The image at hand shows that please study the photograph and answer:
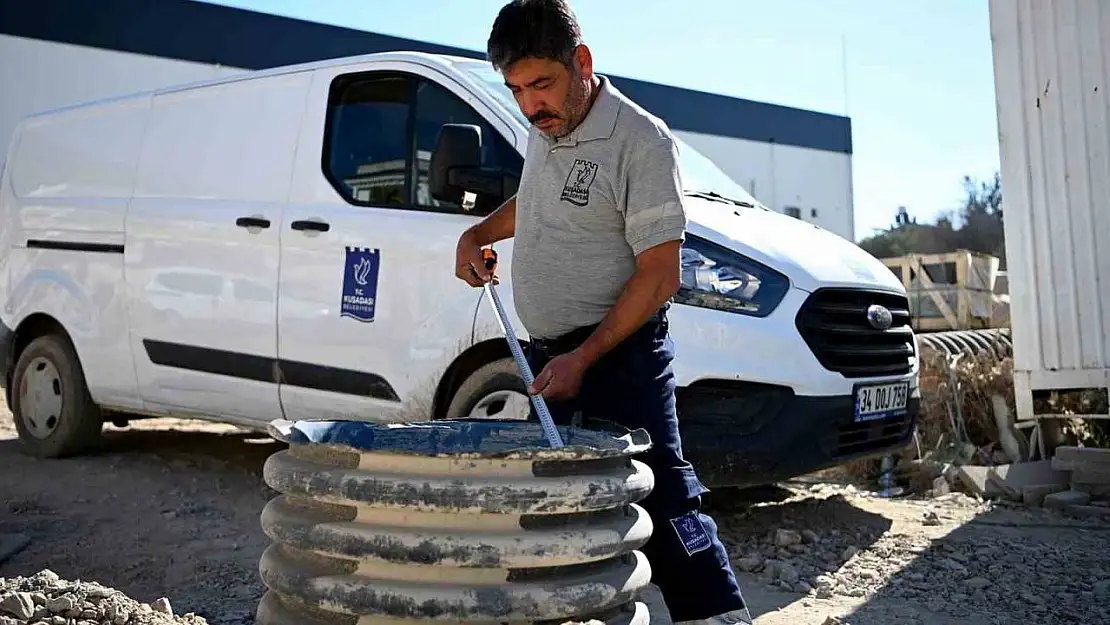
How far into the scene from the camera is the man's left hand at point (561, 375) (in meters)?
2.21

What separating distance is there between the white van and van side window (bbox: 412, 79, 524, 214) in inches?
0.4

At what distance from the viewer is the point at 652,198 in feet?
7.25

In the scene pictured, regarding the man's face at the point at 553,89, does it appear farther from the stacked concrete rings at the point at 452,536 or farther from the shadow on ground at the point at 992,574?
the shadow on ground at the point at 992,574

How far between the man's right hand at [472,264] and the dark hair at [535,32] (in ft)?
1.93

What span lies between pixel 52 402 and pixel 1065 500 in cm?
576

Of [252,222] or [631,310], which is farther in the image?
[252,222]

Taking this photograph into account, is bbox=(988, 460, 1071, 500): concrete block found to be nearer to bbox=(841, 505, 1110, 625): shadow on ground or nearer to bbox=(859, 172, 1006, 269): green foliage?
bbox=(841, 505, 1110, 625): shadow on ground

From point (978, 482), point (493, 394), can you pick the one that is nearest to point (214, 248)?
point (493, 394)

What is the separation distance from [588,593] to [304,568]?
0.50 meters

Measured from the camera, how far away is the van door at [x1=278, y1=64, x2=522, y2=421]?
4371mm

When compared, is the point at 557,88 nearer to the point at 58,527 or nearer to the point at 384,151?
the point at 384,151

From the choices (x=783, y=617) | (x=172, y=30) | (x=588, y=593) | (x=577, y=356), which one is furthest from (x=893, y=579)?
(x=172, y=30)

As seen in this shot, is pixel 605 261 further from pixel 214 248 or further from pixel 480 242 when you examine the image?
pixel 214 248

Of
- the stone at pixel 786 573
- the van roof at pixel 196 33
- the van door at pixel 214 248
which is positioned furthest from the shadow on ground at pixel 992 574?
the van roof at pixel 196 33
